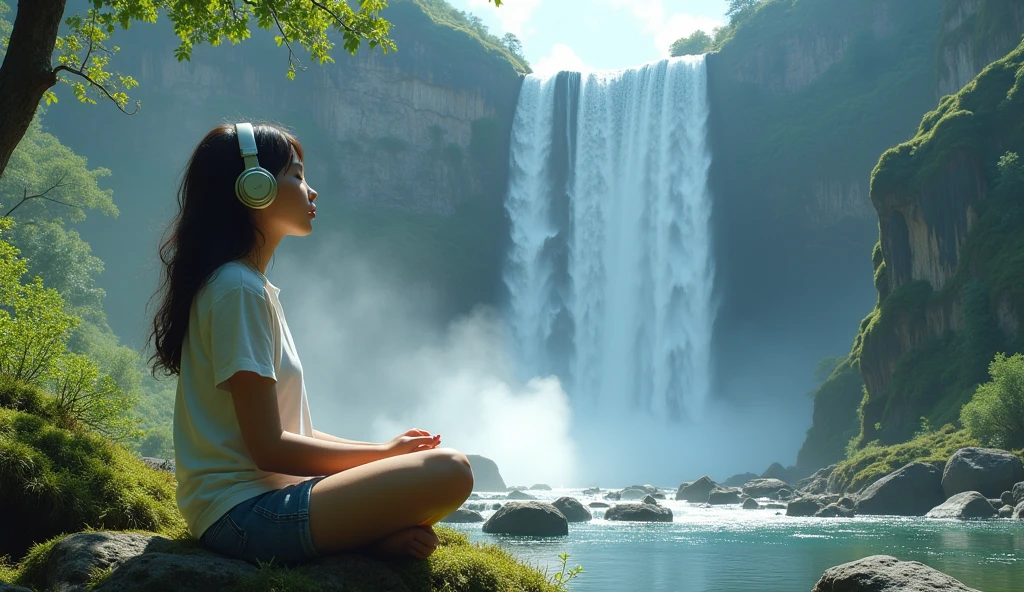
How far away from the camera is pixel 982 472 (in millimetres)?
25266

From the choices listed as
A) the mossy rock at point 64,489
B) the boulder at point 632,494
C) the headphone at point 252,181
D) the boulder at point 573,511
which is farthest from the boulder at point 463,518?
the headphone at point 252,181

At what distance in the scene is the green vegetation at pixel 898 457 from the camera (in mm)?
30609

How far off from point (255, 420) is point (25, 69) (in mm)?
3693

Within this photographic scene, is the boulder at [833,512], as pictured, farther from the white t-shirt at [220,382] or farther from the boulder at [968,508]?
the white t-shirt at [220,382]

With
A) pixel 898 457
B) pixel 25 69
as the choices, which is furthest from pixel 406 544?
pixel 898 457

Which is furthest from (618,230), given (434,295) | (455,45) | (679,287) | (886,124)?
(455,45)

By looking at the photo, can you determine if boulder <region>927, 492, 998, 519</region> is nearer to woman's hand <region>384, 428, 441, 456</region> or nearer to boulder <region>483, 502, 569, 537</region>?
boulder <region>483, 502, 569, 537</region>

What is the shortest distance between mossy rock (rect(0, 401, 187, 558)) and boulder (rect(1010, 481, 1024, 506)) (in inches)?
954

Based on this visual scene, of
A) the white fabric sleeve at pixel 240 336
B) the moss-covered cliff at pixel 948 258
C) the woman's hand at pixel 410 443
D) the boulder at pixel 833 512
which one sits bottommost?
the boulder at pixel 833 512

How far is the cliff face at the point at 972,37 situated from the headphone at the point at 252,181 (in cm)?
5734

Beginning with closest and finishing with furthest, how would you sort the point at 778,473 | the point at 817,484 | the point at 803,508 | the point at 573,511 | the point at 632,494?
the point at 573,511, the point at 803,508, the point at 632,494, the point at 817,484, the point at 778,473

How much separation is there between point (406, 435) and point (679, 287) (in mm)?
58839

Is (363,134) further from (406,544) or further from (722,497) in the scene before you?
(406,544)

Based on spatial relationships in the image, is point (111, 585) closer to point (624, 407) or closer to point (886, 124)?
point (624, 407)
